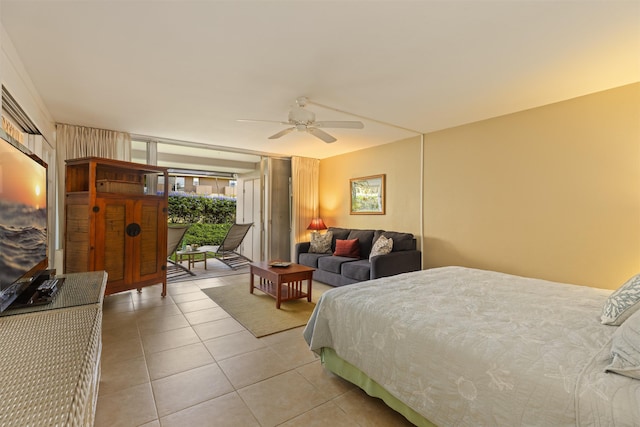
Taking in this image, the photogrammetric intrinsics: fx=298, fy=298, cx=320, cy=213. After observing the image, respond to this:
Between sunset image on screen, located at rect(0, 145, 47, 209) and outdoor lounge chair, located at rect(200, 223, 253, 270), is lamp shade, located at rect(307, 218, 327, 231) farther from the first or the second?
sunset image on screen, located at rect(0, 145, 47, 209)

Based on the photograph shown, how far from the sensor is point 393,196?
5090 mm

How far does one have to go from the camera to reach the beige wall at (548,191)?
2852mm

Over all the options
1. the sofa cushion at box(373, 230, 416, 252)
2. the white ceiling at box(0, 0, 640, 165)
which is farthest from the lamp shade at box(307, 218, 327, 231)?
the white ceiling at box(0, 0, 640, 165)

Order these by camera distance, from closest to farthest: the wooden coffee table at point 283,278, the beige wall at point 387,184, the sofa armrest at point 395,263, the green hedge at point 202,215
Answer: the wooden coffee table at point 283,278
the sofa armrest at point 395,263
the beige wall at point 387,184
the green hedge at point 202,215

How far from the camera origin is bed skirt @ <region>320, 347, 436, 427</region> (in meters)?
1.57

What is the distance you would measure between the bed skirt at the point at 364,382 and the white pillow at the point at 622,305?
1.09 meters

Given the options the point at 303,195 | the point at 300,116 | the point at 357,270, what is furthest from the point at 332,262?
the point at 300,116

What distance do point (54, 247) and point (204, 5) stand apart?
3.75 meters

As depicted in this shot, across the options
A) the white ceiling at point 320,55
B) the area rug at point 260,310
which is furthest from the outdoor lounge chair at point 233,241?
the white ceiling at point 320,55

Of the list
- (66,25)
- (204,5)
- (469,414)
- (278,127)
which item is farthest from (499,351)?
(278,127)

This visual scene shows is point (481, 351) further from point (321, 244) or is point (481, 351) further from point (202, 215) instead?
point (202, 215)

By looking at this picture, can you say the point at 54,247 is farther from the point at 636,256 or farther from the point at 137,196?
the point at 636,256

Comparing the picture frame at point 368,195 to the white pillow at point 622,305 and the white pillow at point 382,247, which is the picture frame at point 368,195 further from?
the white pillow at point 622,305

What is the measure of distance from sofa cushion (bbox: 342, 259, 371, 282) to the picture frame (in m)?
1.30
